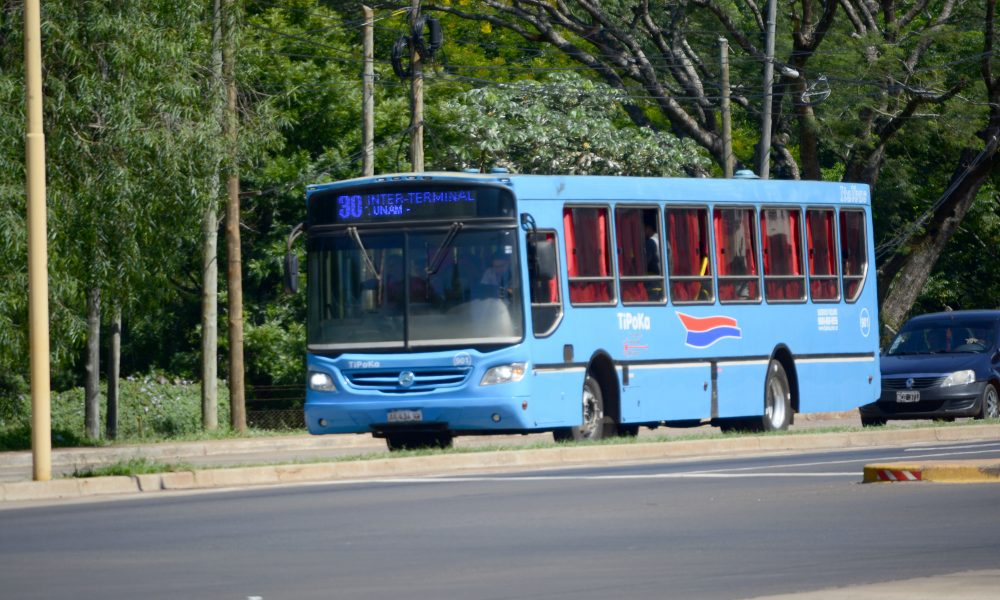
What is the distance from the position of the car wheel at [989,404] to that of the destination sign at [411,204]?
339 inches

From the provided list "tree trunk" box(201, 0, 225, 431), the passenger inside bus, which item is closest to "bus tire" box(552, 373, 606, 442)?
the passenger inside bus

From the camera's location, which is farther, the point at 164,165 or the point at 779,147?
the point at 779,147

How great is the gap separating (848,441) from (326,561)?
12.4 metres

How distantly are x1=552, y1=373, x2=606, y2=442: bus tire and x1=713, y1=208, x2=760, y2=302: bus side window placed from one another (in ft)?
8.47

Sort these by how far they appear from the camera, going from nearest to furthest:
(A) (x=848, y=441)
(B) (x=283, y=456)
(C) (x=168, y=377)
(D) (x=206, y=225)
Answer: (A) (x=848, y=441), (B) (x=283, y=456), (D) (x=206, y=225), (C) (x=168, y=377)

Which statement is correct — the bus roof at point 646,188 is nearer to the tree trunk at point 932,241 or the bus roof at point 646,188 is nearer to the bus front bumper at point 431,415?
the bus front bumper at point 431,415

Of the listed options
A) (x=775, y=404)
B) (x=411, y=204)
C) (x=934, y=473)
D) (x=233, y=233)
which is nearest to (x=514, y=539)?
(x=934, y=473)

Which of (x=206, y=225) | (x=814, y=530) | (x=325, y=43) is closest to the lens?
(x=814, y=530)

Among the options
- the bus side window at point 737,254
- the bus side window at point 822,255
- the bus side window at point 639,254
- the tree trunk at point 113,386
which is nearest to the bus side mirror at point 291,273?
the bus side window at point 639,254

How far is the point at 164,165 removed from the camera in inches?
1089

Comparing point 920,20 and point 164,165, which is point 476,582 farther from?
point 920,20

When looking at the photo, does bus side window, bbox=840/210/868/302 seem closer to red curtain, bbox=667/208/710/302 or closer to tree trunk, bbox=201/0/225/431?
red curtain, bbox=667/208/710/302

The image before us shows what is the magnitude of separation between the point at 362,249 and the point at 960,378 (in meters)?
9.38

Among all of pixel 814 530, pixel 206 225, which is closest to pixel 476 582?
pixel 814 530
